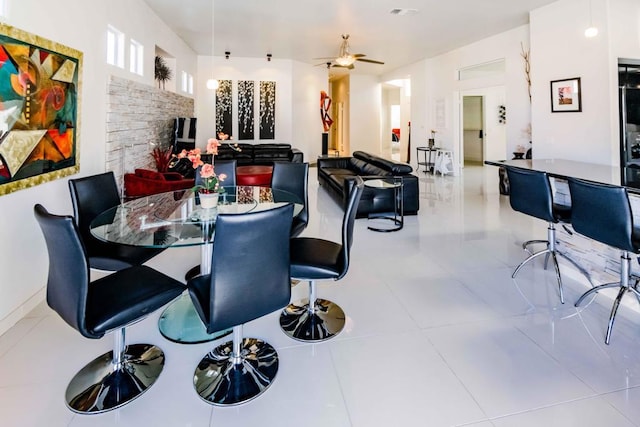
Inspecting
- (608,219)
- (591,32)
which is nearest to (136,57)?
(608,219)

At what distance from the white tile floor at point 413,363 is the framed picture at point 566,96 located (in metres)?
3.27

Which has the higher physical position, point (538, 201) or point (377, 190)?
point (377, 190)

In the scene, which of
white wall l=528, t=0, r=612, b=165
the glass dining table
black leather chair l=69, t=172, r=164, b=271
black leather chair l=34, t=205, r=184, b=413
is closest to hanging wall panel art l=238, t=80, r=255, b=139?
white wall l=528, t=0, r=612, b=165

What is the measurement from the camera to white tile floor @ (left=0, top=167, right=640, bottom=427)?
1.68 m

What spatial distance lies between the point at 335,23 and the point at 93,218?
5.42 meters

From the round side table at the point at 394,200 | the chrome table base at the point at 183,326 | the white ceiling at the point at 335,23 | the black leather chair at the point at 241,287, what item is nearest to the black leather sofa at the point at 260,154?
the white ceiling at the point at 335,23

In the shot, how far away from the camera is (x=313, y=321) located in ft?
8.14

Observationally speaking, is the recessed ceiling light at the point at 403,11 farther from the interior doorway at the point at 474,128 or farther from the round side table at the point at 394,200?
the interior doorway at the point at 474,128

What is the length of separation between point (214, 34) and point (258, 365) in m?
7.24

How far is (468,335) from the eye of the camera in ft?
7.63

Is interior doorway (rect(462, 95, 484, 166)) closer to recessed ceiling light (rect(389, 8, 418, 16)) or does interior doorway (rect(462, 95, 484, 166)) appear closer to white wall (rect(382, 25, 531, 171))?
white wall (rect(382, 25, 531, 171))

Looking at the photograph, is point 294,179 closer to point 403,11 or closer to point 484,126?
point 403,11

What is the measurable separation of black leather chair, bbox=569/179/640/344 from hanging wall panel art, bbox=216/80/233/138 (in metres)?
9.05

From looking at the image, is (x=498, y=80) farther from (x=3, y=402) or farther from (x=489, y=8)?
(x=3, y=402)
